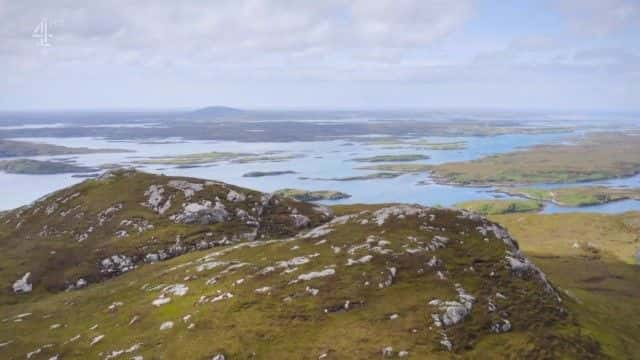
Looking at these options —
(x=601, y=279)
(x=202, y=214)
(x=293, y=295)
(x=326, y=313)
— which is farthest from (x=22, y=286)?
(x=601, y=279)

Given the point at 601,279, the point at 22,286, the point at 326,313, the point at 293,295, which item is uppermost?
the point at 293,295

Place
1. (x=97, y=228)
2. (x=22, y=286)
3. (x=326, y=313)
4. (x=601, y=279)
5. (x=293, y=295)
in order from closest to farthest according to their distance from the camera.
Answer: (x=326, y=313) < (x=293, y=295) < (x=22, y=286) < (x=97, y=228) < (x=601, y=279)

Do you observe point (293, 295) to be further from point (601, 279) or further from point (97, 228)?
point (601, 279)

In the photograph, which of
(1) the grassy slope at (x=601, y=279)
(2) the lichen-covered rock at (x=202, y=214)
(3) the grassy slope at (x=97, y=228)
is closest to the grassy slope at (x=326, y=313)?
(1) the grassy slope at (x=601, y=279)

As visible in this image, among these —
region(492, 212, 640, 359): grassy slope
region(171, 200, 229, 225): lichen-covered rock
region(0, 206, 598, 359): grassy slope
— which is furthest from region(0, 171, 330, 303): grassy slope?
region(492, 212, 640, 359): grassy slope

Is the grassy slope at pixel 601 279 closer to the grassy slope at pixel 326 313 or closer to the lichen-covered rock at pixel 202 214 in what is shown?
the grassy slope at pixel 326 313

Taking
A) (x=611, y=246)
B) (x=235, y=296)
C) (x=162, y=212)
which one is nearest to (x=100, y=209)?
(x=162, y=212)

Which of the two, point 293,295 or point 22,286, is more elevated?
point 293,295
